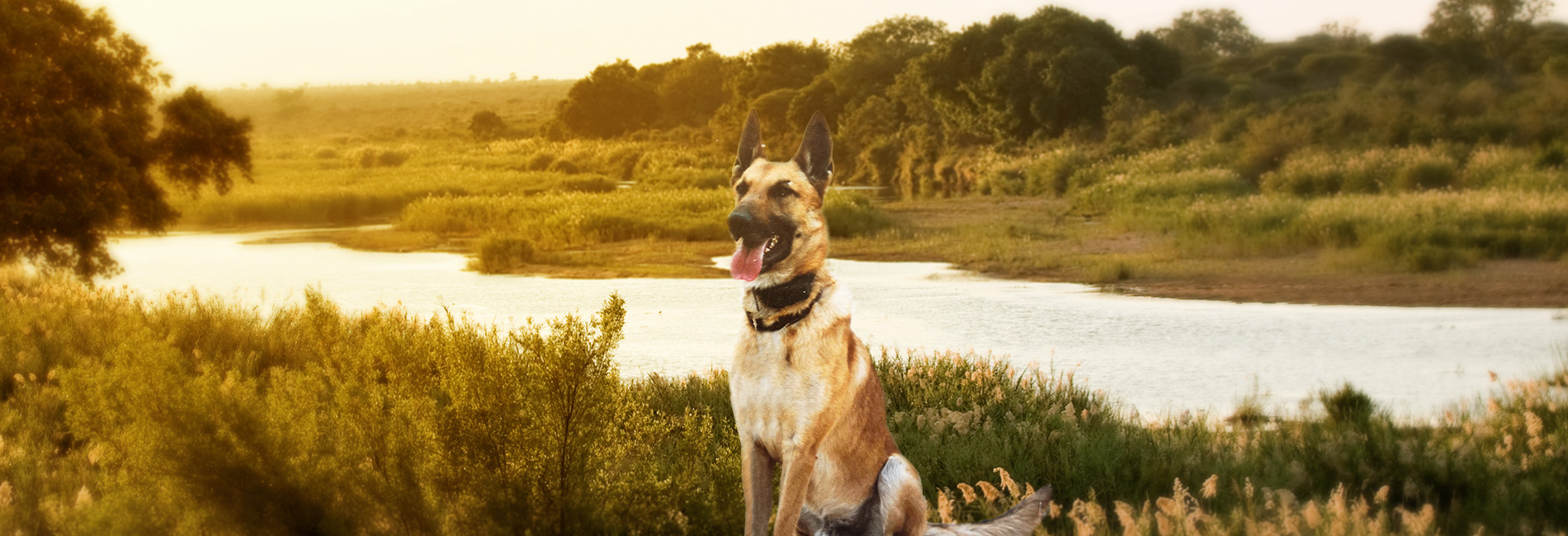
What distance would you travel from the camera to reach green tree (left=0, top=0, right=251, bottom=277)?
13.6 metres

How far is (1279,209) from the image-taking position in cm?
2316

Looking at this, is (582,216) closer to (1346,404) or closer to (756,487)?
(1346,404)

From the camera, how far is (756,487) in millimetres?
3660

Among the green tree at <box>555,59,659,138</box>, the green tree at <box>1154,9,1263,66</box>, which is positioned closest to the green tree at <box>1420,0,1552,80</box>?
the green tree at <box>1154,9,1263,66</box>

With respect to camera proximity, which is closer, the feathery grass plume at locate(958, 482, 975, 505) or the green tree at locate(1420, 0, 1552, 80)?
the feathery grass plume at locate(958, 482, 975, 505)

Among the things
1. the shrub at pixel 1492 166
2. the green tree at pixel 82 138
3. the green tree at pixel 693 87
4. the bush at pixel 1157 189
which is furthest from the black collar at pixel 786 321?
the green tree at pixel 693 87

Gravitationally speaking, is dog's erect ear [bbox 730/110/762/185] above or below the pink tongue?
above

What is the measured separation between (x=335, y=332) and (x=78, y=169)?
622cm

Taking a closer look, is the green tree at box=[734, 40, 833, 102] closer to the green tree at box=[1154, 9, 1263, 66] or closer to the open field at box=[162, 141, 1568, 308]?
the open field at box=[162, 141, 1568, 308]

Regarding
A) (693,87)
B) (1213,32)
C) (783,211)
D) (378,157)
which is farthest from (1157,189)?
(1213,32)

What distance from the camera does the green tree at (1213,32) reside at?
81500 millimetres

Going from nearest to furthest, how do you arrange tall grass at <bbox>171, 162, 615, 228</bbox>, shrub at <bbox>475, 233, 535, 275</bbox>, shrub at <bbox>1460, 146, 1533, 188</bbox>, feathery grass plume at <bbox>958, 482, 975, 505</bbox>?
1. feathery grass plume at <bbox>958, 482, 975, 505</bbox>
2. shrub at <bbox>475, 233, 535, 275</bbox>
3. shrub at <bbox>1460, 146, 1533, 188</bbox>
4. tall grass at <bbox>171, 162, 615, 228</bbox>

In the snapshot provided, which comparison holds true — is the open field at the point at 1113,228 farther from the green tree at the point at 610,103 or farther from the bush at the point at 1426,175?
the green tree at the point at 610,103

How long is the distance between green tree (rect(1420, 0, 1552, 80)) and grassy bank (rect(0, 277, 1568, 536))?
55726 millimetres
